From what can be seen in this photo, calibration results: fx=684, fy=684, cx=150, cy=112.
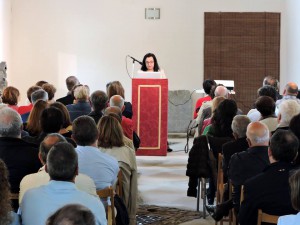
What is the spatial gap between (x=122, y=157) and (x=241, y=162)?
1.02 m

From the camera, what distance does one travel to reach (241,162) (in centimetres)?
519

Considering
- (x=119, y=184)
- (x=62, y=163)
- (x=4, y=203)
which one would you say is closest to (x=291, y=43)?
(x=119, y=184)

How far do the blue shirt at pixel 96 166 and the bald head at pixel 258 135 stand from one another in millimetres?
1074

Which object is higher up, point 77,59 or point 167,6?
point 167,6

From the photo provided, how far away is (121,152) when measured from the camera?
5.64 meters

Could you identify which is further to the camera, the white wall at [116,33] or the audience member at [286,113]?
the white wall at [116,33]

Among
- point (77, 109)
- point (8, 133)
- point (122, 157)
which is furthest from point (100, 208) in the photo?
point (77, 109)

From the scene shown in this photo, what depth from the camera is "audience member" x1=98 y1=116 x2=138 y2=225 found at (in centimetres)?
552

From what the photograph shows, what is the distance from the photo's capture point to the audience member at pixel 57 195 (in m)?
3.54

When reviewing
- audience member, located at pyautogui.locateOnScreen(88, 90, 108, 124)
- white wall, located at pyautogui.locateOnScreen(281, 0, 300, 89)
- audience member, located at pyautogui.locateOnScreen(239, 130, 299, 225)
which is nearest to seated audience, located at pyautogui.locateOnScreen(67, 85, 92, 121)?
audience member, located at pyautogui.locateOnScreen(88, 90, 108, 124)

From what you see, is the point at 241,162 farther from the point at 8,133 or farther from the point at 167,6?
the point at 167,6

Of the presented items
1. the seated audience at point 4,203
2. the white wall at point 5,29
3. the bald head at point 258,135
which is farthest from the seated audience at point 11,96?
the white wall at point 5,29

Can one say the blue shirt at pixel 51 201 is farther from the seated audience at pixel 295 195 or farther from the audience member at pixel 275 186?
the audience member at pixel 275 186

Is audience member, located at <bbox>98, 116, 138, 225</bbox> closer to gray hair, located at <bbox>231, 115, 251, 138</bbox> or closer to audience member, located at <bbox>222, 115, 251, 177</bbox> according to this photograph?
audience member, located at <bbox>222, 115, 251, 177</bbox>
